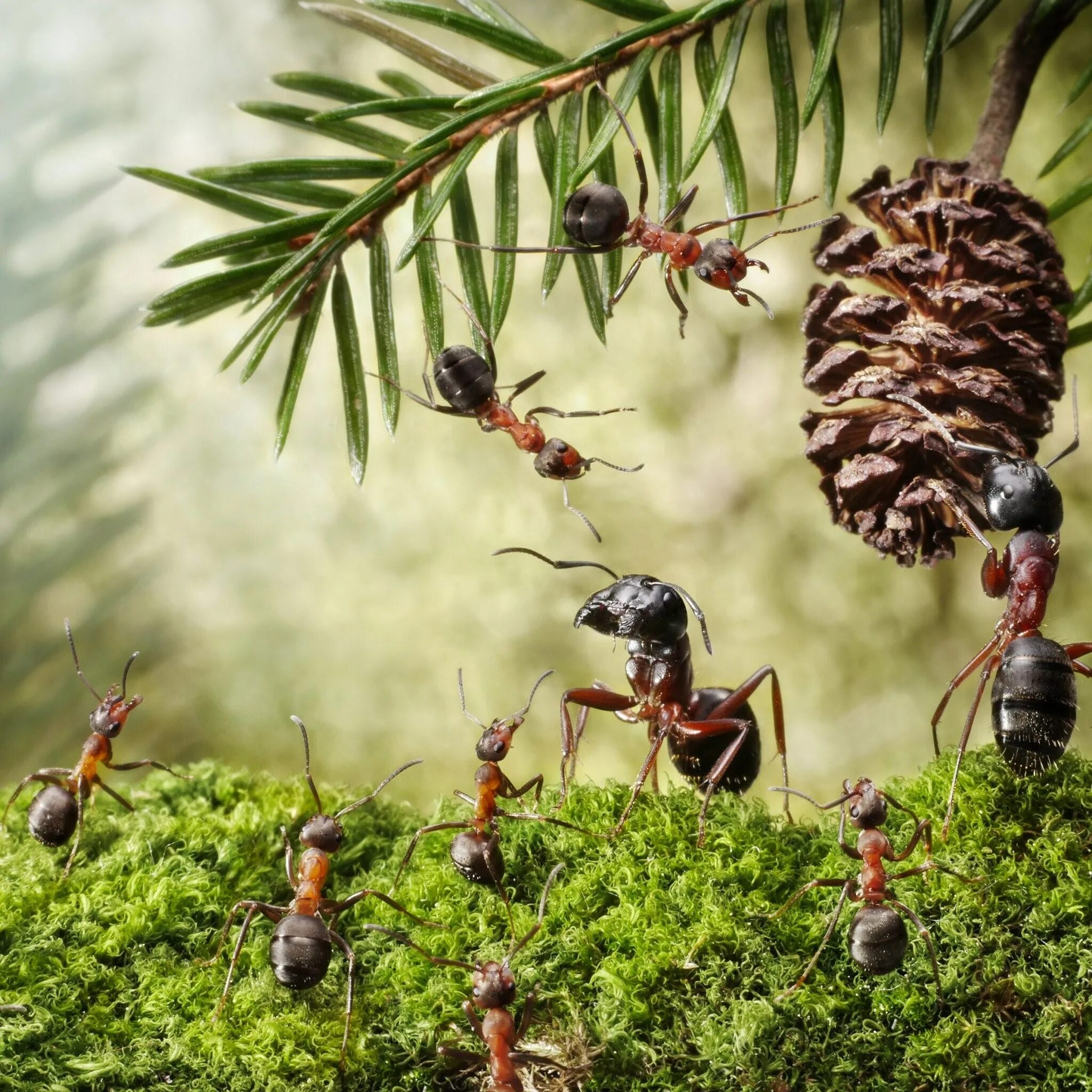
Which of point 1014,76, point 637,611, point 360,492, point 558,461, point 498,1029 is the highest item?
point 1014,76

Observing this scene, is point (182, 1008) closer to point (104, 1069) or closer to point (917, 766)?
point (104, 1069)

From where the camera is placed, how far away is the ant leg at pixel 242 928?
103 cm

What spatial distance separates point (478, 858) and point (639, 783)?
19cm

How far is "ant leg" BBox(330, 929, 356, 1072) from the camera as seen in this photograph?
3.20 ft

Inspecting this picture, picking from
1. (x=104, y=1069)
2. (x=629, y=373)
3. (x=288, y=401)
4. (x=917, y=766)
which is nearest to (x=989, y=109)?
(x=629, y=373)

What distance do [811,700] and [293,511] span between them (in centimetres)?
92

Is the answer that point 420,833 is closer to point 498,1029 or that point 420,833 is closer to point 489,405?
point 498,1029

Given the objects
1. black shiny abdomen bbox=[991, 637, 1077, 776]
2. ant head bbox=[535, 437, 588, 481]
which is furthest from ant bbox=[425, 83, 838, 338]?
black shiny abdomen bbox=[991, 637, 1077, 776]

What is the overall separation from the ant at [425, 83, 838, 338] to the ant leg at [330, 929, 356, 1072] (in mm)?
691

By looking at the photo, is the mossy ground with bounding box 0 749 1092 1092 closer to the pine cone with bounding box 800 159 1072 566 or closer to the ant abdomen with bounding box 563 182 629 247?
the pine cone with bounding box 800 159 1072 566

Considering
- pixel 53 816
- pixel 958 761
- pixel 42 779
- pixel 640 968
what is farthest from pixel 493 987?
pixel 42 779

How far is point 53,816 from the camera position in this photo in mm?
1216

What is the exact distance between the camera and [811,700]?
160 cm

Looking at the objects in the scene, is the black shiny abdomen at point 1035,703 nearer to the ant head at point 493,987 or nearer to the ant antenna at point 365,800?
the ant head at point 493,987
